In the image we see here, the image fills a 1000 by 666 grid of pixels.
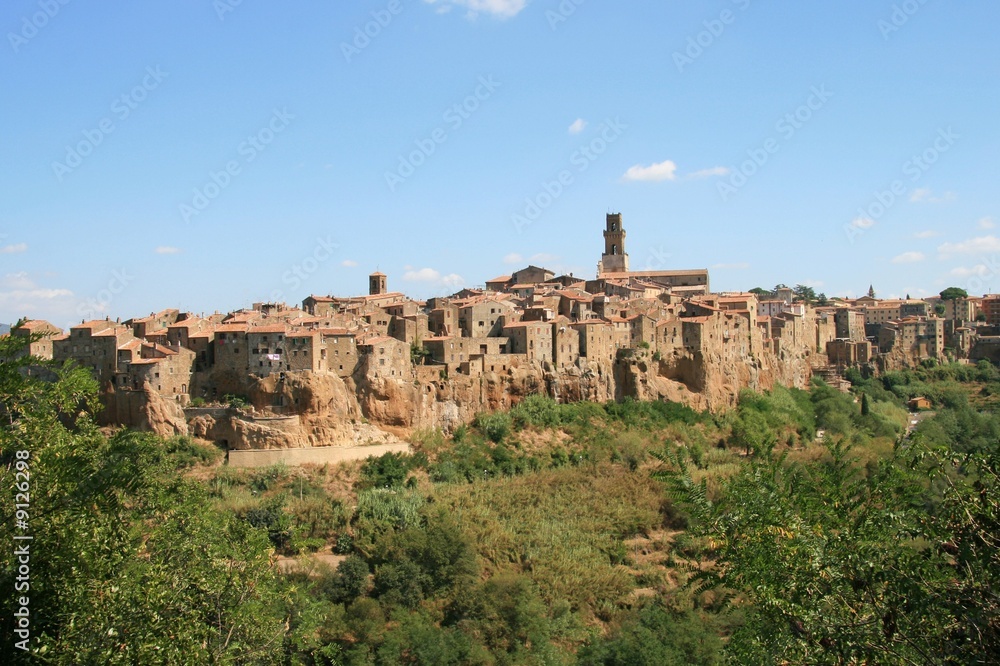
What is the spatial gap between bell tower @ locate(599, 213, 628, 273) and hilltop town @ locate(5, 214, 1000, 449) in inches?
226

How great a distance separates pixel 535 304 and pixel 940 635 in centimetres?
4070

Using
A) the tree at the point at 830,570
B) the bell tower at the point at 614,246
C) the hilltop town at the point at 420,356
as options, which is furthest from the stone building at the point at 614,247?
the tree at the point at 830,570

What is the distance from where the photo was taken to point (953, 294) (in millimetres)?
89625

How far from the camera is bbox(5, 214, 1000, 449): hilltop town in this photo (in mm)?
34250

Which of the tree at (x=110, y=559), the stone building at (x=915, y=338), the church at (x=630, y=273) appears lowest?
the tree at (x=110, y=559)

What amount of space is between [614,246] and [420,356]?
3369 cm

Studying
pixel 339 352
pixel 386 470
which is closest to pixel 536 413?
pixel 386 470

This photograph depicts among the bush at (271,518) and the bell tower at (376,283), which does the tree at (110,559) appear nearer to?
the bush at (271,518)

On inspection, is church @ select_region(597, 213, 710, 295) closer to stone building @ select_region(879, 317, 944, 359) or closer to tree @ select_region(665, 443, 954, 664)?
stone building @ select_region(879, 317, 944, 359)

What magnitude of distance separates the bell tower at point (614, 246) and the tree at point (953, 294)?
35.4m

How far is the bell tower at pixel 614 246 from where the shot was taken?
229ft

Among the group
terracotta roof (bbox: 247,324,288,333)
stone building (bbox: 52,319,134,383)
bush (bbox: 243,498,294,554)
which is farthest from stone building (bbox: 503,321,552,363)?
stone building (bbox: 52,319,134,383)

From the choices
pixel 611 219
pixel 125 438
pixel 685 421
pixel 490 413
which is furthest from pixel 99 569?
pixel 611 219

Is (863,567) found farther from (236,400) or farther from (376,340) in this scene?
(376,340)
